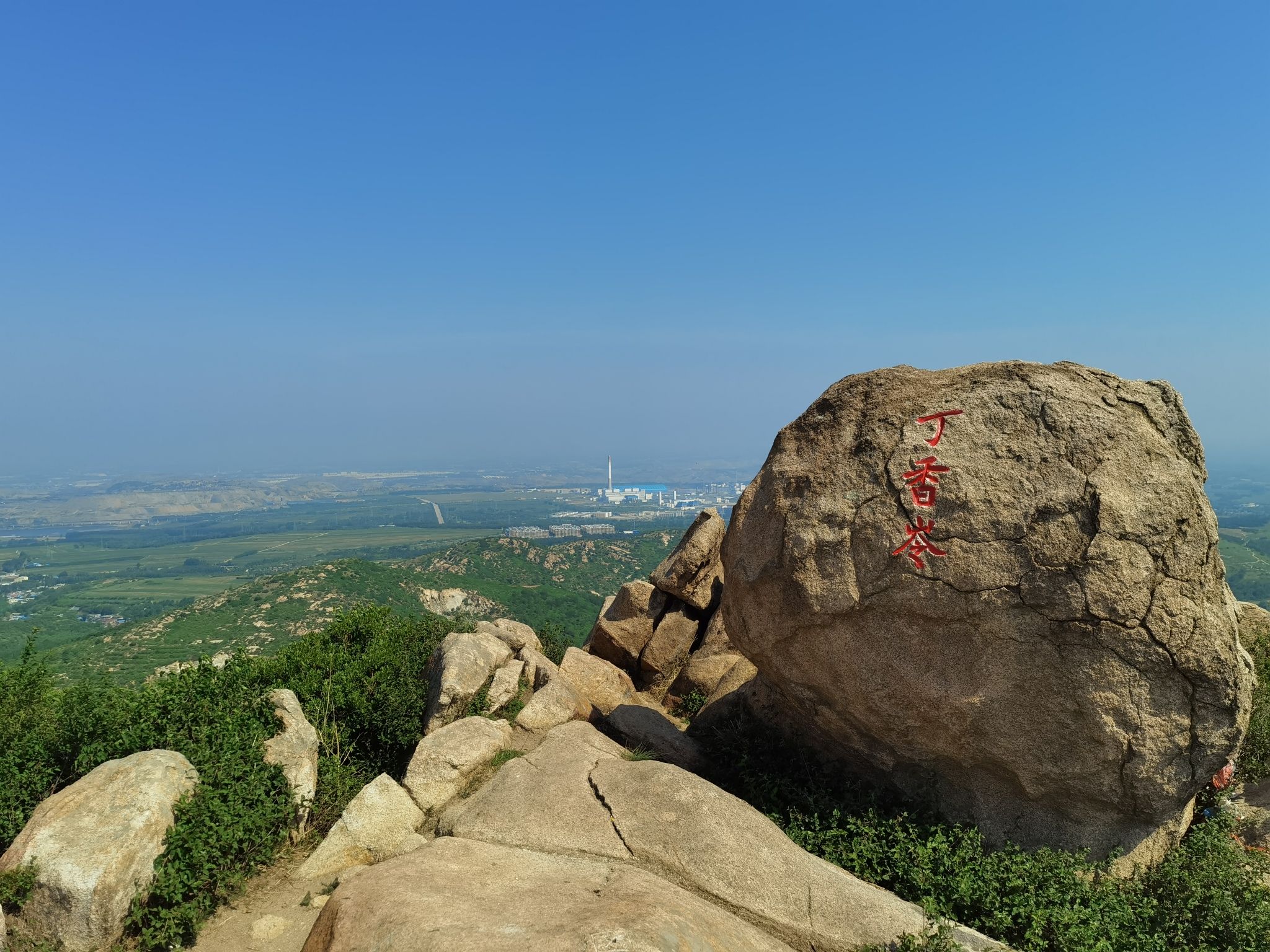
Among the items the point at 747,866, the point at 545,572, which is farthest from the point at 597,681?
the point at 545,572

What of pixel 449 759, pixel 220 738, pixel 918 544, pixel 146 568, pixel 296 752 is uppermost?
pixel 918 544

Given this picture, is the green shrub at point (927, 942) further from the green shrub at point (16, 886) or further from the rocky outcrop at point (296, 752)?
the green shrub at point (16, 886)

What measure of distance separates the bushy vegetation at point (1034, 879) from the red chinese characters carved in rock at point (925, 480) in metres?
4.09

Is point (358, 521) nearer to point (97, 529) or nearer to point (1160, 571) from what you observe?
point (97, 529)

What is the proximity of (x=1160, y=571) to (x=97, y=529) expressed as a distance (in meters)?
215

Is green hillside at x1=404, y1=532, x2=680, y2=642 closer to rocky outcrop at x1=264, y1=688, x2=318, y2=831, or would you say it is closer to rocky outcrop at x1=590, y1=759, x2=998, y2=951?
rocky outcrop at x1=264, y1=688, x2=318, y2=831

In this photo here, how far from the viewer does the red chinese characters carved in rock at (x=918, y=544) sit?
8766mm

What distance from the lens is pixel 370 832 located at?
9.24 m

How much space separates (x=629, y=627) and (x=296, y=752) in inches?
336

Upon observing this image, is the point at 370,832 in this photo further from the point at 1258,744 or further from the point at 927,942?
the point at 1258,744

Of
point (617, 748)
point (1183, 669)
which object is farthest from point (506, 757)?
point (1183, 669)

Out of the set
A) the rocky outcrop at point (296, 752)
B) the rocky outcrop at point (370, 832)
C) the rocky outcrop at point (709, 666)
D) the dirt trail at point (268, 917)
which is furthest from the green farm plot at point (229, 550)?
the dirt trail at point (268, 917)

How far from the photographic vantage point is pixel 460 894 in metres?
6.77

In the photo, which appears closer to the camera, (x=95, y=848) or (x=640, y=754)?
(x=95, y=848)
